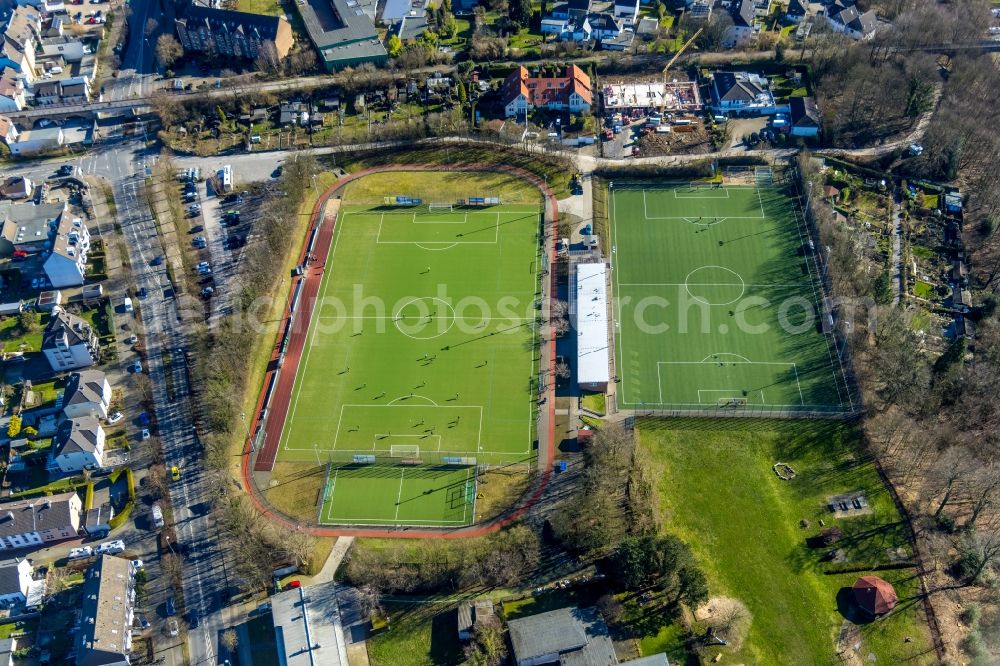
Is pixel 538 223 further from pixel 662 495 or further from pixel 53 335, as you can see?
pixel 53 335

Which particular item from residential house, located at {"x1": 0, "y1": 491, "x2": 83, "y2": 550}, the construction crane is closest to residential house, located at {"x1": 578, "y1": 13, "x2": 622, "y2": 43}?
the construction crane

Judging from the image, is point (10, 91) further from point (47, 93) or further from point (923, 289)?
point (923, 289)

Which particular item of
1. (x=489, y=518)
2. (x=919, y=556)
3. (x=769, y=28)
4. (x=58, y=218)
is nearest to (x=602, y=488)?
(x=489, y=518)

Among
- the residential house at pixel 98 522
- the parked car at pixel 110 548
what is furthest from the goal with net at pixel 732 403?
the residential house at pixel 98 522

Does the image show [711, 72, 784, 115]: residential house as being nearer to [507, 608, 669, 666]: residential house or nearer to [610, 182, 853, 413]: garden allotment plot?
[610, 182, 853, 413]: garden allotment plot

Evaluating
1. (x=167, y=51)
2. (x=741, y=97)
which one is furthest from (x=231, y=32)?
(x=741, y=97)
